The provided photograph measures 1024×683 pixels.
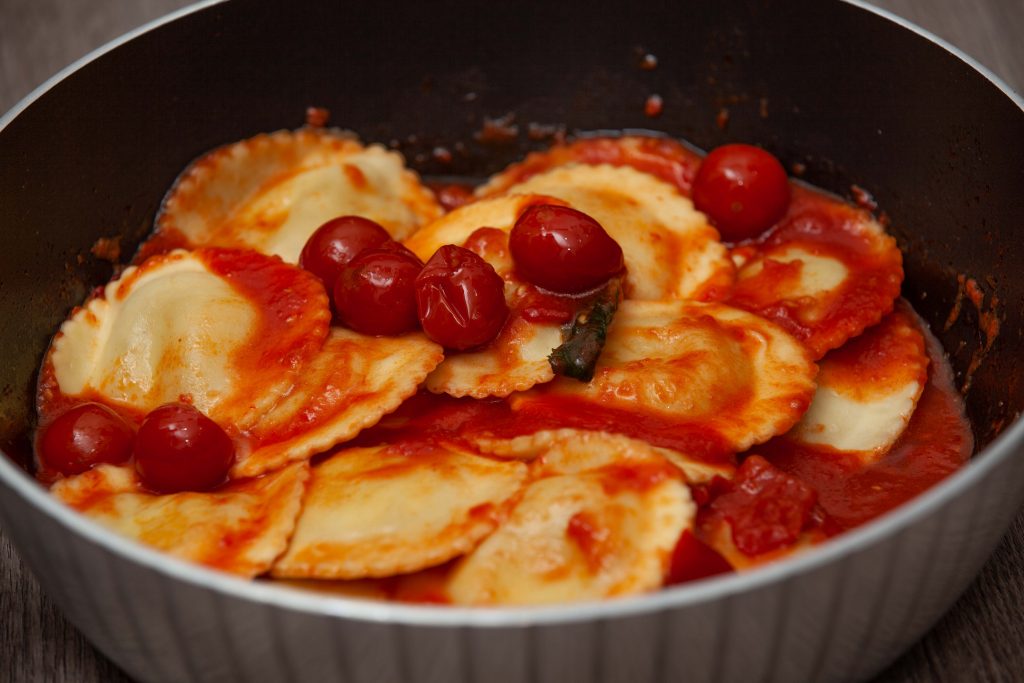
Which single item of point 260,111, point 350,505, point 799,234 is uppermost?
point 260,111

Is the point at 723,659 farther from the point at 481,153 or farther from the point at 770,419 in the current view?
the point at 481,153

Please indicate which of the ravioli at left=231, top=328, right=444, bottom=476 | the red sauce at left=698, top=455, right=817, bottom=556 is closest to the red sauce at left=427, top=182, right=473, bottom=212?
the ravioli at left=231, top=328, right=444, bottom=476

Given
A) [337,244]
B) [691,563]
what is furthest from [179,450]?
[691,563]

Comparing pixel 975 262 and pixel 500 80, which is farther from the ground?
pixel 500 80

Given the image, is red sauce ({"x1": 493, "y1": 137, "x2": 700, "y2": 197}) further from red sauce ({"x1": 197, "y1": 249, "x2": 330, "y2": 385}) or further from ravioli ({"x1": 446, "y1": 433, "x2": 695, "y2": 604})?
ravioli ({"x1": 446, "y1": 433, "x2": 695, "y2": 604})

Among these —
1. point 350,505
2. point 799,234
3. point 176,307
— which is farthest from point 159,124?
point 799,234

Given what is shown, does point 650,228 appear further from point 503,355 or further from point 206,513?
point 206,513

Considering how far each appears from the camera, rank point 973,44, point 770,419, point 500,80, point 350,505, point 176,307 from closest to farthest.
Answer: point 350,505 < point 770,419 < point 176,307 < point 500,80 < point 973,44
